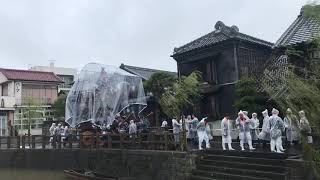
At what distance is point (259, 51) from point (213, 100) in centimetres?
510

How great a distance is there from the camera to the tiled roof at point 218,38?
29.7 m

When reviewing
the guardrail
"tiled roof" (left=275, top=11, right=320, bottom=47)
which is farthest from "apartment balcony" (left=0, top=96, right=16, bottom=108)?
"tiled roof" (left=275, top=11, right=320, bottom=47)

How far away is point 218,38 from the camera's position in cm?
3083

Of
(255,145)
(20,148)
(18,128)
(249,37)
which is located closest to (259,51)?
(249,37)

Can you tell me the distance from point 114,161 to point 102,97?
11.6 ft

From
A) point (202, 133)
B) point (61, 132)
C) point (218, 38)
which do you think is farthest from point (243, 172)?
point (218, 38)

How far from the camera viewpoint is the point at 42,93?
5122cm

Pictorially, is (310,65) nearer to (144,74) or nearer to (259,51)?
(259,51)

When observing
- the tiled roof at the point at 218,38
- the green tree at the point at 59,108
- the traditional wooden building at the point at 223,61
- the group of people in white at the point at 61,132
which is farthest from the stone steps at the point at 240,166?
the green tree at the point at 59,108

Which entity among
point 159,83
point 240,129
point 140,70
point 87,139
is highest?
point 140,70

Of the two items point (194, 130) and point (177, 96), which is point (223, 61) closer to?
point (177, 96)

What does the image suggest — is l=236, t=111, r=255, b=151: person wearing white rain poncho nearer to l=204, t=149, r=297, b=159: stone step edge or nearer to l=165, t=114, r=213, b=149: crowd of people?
l=204, t=149, r=297, b=159: stone step edge

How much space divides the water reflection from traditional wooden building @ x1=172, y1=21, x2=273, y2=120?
1127cm

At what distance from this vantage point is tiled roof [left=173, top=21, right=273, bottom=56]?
29686mm
